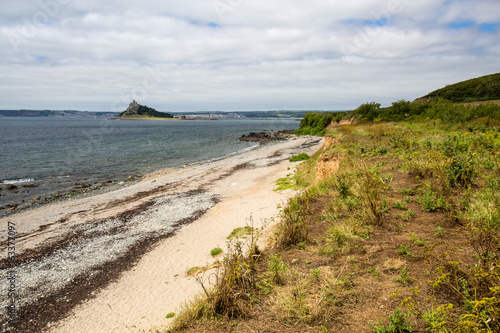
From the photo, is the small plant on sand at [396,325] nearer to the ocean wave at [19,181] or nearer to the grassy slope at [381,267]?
the grassy slope at [381,267]

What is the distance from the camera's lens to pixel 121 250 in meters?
12.0

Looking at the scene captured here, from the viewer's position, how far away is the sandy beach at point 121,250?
816cm

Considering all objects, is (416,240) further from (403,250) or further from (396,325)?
(396,325)

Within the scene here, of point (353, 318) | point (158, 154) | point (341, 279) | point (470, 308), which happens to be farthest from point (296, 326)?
point (158, 154)

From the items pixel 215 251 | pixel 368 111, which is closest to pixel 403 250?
pixel 215 251

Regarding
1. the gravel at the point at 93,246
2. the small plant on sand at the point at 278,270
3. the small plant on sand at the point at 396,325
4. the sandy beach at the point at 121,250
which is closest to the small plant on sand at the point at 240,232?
the sandy beach at the point at 121,250

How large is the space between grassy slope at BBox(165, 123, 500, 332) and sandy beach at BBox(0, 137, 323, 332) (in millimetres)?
2297

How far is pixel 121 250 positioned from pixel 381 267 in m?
11.3

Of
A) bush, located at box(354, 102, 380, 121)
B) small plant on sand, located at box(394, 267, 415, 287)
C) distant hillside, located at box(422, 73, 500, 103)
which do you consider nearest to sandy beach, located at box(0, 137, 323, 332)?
small plant on sand, located at box(394, 267, 415, 287)

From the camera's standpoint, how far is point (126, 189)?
23.7 meters

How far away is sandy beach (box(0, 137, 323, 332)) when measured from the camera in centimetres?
816

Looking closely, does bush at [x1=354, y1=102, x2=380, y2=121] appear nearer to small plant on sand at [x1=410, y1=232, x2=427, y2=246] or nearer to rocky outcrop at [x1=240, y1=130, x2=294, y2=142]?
rocky outcrop at [x1=240, y1=130, x2=294, y2=142]

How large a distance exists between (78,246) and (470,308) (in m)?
14.9

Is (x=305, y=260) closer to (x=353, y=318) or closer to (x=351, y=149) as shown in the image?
(x=353, y=318)
